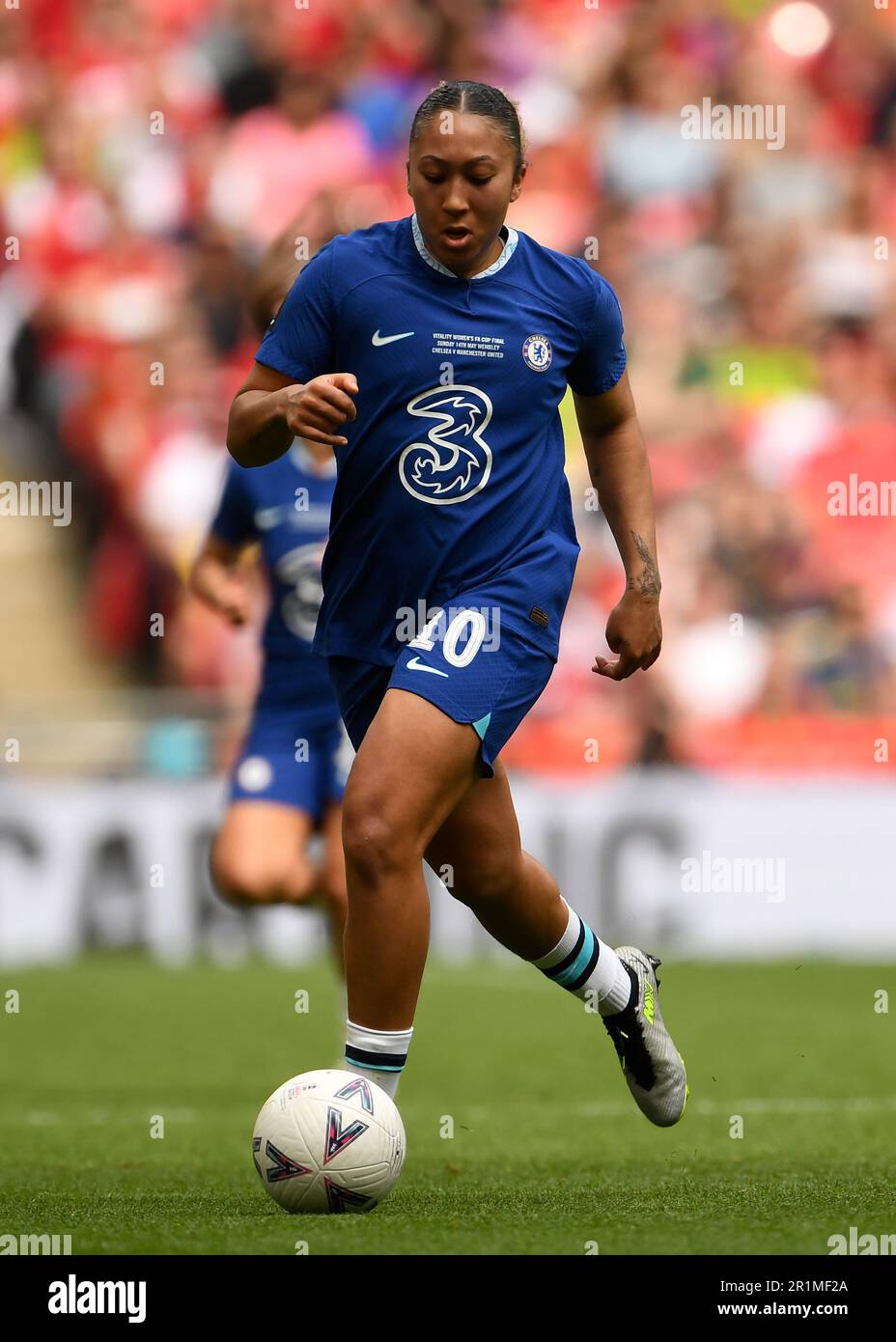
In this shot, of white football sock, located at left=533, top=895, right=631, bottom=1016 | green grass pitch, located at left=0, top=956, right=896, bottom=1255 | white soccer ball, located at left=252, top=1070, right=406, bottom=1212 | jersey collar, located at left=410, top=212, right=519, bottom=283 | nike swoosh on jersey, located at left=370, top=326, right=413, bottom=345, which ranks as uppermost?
jersey collar, located at left=410, top=212, right=519, bottom=283

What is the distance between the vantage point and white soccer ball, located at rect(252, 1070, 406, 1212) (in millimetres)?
4480

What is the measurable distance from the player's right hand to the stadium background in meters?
6.47

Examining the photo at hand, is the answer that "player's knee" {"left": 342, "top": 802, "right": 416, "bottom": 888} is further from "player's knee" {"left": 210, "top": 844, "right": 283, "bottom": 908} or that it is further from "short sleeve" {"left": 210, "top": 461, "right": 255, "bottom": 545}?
"short sleeve" {"left": 210, "top": 461, "right": 255, "bottom": 545}

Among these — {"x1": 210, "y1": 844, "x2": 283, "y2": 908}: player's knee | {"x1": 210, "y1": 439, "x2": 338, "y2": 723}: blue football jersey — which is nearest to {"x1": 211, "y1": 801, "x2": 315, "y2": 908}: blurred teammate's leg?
{"x1": 210, "y1": 844, "x2": 283, "y2": 908}: player's knee

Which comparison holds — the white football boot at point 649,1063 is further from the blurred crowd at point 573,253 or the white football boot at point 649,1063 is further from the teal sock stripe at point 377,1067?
the blurred crowd at point 573,253

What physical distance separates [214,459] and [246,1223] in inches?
437

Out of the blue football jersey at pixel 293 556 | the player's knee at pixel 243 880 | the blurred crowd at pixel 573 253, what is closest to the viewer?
the player's knee at pixel 243 880

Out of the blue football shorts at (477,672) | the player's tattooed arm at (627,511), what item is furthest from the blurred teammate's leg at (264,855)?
the blue football shorts at (477,672)

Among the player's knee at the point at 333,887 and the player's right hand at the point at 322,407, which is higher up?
the player's right hand at the point at 322,407

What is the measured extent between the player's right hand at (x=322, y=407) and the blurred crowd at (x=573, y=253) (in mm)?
9561

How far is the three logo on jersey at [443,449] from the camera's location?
192 inches

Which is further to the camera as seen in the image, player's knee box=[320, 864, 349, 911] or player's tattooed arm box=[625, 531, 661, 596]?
player's knee box=[320, 864, 349, 911]

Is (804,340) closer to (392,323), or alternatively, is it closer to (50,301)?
(50,301)
